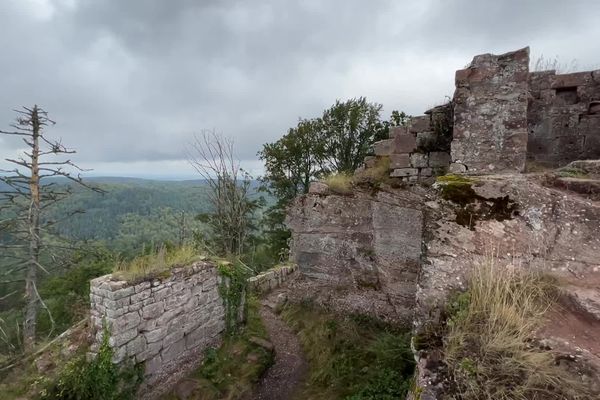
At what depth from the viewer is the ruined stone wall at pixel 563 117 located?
5184 millimetres

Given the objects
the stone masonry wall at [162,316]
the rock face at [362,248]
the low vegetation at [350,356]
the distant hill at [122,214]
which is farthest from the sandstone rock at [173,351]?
the distant hill at [122,214]

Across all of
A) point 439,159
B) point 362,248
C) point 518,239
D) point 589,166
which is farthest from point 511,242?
point 362,248

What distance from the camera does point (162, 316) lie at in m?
5.94

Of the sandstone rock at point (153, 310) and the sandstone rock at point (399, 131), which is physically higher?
the sandstone rock at point (399, 131)

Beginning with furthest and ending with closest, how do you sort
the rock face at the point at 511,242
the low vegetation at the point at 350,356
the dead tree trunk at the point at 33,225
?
the dead tree trunk at the point at 33,225
the low vegetation at the point at 350,356
the rock face at the point at 511,242

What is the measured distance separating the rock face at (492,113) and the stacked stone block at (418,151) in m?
0.85

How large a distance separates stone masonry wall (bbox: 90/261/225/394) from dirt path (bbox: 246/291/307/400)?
4.60 ft

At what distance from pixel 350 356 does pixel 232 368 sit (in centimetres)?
252

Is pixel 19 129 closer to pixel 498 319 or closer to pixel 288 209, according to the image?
pixel 288 209

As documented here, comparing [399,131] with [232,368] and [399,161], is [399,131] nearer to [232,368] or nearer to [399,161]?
[399,161]

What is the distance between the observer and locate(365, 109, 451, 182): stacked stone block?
5.98m

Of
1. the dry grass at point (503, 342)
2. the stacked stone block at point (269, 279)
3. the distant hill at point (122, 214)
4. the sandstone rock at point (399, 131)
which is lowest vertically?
the distant hill at point (122, 214)

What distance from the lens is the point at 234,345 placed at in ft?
23.9

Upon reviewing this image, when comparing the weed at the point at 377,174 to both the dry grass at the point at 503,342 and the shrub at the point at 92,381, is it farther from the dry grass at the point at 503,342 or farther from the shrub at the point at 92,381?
the shrub at the point at 92,381
